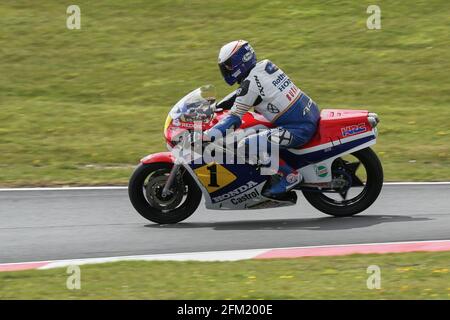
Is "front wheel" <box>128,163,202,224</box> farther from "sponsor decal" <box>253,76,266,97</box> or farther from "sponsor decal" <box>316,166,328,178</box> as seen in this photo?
"sponsor decal" <box>316,166,328,178</box>

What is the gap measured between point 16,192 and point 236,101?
3.52m

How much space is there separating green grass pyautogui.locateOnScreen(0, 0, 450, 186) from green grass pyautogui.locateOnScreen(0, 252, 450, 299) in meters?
4.32

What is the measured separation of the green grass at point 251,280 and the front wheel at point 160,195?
5.52ft

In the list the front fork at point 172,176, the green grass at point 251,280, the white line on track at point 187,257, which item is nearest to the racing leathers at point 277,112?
Answer: the front fork at point 172,176

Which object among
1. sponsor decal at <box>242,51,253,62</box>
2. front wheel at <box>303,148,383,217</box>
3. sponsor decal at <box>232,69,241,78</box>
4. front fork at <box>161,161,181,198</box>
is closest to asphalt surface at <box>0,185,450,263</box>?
front wheel at <box>303,148,383,217</box>

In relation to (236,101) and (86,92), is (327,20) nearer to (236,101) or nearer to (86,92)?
(86,92)

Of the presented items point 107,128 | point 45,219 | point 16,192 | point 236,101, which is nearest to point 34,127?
point 107,128

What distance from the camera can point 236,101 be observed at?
10.9 metres

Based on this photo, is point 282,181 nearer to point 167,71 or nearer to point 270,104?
point 270,104

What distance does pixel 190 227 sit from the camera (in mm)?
11109

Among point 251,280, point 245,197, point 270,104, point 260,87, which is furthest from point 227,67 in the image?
point 251,280

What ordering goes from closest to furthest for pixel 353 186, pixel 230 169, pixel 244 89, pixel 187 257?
pixel 187 257
pixel 244 89
pixel 230 169
pixel 353 186

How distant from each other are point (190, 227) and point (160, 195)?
46 cm

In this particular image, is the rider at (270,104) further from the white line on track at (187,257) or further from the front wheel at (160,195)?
the white line on track at (187,257)
